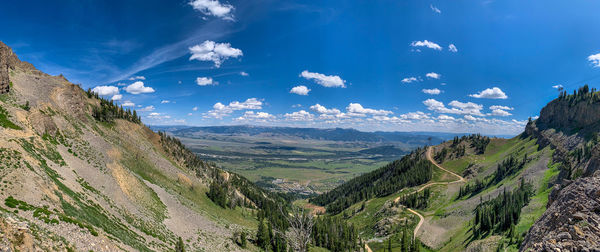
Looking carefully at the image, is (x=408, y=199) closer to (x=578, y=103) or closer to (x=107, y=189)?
(x=578, y=103)

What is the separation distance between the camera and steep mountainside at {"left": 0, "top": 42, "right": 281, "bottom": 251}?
88.8ft

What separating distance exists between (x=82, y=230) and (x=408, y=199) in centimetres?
14579

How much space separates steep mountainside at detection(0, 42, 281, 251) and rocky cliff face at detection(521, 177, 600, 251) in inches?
1637

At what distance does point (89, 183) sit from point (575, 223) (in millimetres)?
77103

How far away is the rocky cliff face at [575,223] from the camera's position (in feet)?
68.4

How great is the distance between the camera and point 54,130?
6262cm

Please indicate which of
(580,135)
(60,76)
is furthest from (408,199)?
(60,76)

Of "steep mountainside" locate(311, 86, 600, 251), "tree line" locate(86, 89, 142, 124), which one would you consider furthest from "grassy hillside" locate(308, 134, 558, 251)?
"tree line" locate(86, 89, 142, 124)

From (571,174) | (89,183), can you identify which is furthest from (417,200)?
(89,183)

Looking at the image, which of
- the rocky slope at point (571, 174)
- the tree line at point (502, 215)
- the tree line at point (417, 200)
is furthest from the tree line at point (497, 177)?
the tree line at point (502, 215)

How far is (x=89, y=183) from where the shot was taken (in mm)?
53062

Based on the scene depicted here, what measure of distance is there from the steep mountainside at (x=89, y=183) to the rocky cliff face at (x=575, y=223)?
41570 mm

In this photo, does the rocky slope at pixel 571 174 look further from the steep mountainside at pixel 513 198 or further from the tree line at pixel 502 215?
the tree line at pixel 502 215

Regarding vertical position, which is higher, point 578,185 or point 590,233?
point 578,185
